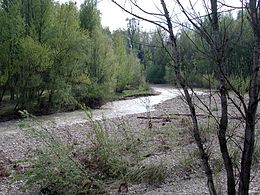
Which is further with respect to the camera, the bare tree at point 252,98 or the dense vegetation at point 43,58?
the dense vegetation at point 43,58

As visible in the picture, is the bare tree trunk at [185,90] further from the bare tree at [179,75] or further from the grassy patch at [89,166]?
the grassy patch at [89,166]

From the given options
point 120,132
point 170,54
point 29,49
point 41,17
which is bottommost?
point 120,132

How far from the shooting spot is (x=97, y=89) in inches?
1288

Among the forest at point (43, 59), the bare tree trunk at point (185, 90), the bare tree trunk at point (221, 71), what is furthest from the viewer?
the forest at point (43, 59)

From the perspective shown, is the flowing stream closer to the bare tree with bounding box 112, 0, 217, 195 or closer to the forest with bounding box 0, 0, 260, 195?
the forest with bounding box 0, 0, 260, 195

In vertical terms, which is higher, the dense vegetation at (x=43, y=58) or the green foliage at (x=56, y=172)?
the dense vegetation at (x=43, y=58)

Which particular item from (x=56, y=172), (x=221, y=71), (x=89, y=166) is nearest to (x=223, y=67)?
(x=221, y=71)

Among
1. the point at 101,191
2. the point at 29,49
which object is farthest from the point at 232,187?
the point at 29,49

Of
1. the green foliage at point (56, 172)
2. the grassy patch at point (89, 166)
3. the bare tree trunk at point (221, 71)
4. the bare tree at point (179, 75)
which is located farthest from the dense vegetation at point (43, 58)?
the bare tree trunk at point (221, 71)

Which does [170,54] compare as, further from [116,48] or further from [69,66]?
[116,48]

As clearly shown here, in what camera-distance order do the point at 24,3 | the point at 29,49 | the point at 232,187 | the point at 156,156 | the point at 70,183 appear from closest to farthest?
the point at 232,187 → the point at 70,183 → the point at 156,156 → the point at 29,49 → the point at 24,3

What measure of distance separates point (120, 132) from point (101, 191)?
5.44 ft

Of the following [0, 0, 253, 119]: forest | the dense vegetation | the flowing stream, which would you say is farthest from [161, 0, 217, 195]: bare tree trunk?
the dense vegetation

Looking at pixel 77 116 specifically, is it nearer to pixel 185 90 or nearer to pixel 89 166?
pixel 89 166
